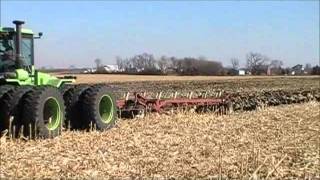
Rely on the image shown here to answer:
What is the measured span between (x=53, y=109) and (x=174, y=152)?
3.15 metres

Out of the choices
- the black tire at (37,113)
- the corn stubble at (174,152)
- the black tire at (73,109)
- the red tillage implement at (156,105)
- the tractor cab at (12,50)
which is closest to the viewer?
the corn stubble at (174,152)

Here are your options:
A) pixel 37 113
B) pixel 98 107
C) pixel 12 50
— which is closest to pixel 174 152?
pixel 37 113

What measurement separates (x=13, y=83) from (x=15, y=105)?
3.91 feet

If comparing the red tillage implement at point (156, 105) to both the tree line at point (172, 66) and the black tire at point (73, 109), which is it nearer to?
the black tire at point (73, 109)

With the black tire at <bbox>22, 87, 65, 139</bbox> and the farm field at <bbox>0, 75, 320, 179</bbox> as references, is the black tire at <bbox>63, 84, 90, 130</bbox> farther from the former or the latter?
the black tire at <bbox>22, 87, 65, 139</bbox>

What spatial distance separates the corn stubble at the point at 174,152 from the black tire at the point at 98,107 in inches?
13.6

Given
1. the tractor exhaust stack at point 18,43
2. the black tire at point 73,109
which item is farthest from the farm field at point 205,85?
the tractor exhaust stack at point 18,43

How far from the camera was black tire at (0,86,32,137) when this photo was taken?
33.3 ft

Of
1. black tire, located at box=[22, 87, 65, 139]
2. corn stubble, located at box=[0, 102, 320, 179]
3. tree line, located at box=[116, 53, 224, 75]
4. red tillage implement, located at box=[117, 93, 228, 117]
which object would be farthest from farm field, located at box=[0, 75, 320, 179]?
tree line, located at box=[116, 53, 224, 75]

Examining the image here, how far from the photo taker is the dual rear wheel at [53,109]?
10156 millimetres

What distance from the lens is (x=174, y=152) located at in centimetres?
897

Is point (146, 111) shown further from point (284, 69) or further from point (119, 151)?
point (284, 69)

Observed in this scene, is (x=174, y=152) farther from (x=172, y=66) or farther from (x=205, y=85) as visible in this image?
(x=172, y=66)

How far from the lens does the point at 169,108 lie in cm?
1569
